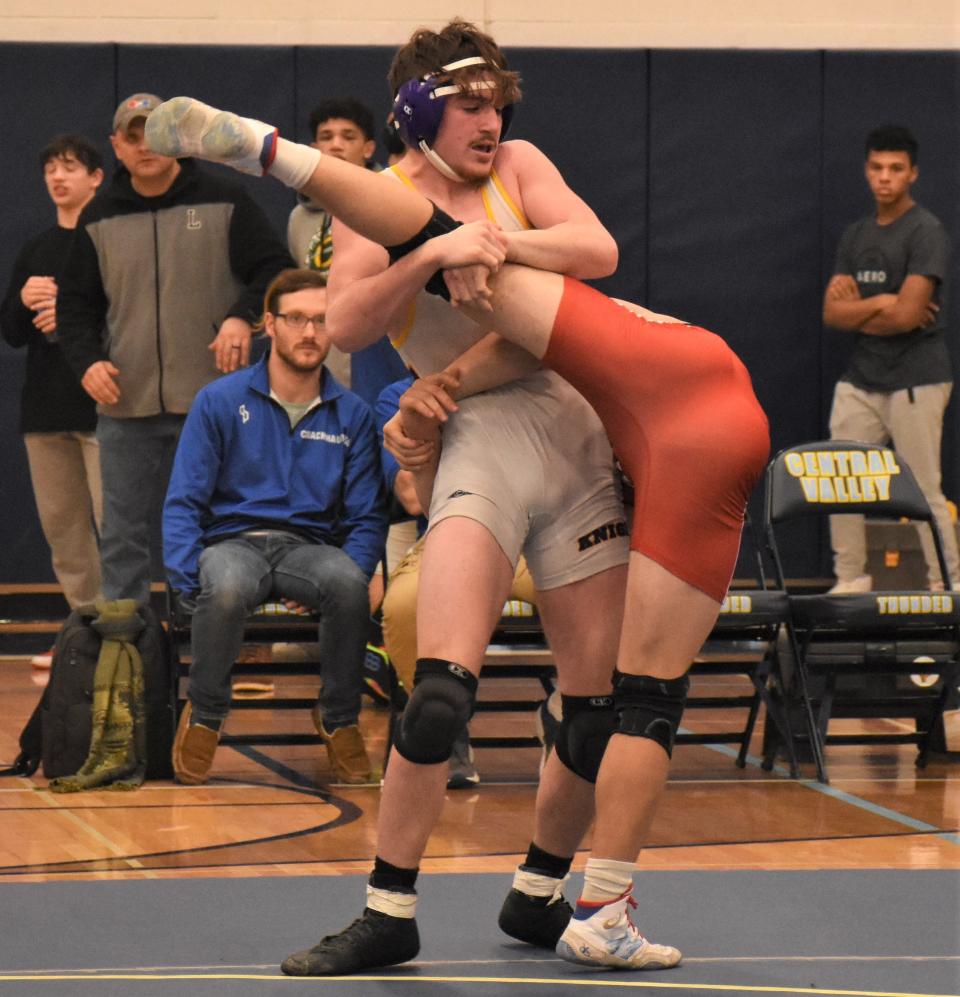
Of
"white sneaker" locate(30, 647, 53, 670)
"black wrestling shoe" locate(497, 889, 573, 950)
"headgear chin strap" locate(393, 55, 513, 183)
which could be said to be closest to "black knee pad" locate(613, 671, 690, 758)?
"black wrestling shoe" locate(497, 889, 573, 950)

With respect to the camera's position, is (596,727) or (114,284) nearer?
(596,727)

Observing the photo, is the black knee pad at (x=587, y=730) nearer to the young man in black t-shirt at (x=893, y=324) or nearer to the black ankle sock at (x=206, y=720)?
the black ankle sock at (x=206, y=720)

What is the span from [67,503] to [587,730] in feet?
15.1

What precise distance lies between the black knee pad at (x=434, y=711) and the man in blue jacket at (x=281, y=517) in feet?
7.68

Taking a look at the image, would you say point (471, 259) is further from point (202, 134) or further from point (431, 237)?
point (202, 134)

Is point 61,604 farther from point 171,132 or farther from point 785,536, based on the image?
point 171,132

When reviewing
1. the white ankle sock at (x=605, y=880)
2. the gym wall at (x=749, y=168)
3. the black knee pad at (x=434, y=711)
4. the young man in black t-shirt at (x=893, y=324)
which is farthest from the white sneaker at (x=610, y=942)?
the gym wall at (x=749, y=168)

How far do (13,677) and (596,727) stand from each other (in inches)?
188

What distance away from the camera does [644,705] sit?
135 inches

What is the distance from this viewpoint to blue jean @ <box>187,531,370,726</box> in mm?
5648

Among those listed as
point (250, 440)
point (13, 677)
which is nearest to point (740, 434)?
point (250, 440)

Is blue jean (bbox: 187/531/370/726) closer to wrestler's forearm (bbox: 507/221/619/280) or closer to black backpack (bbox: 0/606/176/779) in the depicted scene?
black backpack (bbox: 0/606/176/779)

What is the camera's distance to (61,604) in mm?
8773

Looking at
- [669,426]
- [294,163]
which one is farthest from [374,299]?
[669,426]
